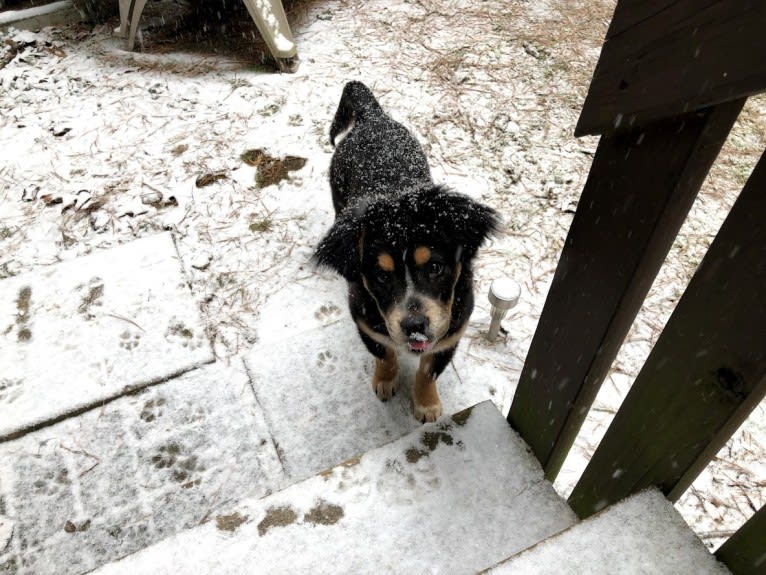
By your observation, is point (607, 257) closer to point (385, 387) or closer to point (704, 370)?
point (704, 370)

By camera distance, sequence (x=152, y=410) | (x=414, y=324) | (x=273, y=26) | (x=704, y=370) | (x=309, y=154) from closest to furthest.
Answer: (x=704, y=370) → (x=414, y=324) → (x=152, y=410) → (x=309, y=154) → (x=273, y=26)

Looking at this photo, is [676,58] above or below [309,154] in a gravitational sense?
above

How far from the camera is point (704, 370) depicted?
1.03m

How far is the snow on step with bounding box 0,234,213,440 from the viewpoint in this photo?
265 cm

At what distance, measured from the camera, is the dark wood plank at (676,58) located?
0.64 m

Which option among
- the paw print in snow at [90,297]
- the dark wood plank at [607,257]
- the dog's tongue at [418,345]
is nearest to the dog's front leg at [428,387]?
the dog's tongue at [418,345]

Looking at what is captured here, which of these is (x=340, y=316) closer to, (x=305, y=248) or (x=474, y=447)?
(x=305, y=248)

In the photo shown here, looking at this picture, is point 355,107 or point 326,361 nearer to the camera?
point 326,361

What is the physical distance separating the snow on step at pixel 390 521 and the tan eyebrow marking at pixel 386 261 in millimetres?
720

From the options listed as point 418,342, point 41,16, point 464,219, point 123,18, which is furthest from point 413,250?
point 41,16

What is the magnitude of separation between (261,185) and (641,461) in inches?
129

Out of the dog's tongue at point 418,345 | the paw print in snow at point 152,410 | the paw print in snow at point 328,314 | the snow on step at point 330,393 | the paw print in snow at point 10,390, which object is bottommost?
the paw print in snow at point 10,390

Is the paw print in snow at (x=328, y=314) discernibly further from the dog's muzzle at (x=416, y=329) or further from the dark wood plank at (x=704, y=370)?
the dark wood plank at (x=704, y=370)

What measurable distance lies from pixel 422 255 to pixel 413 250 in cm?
4
